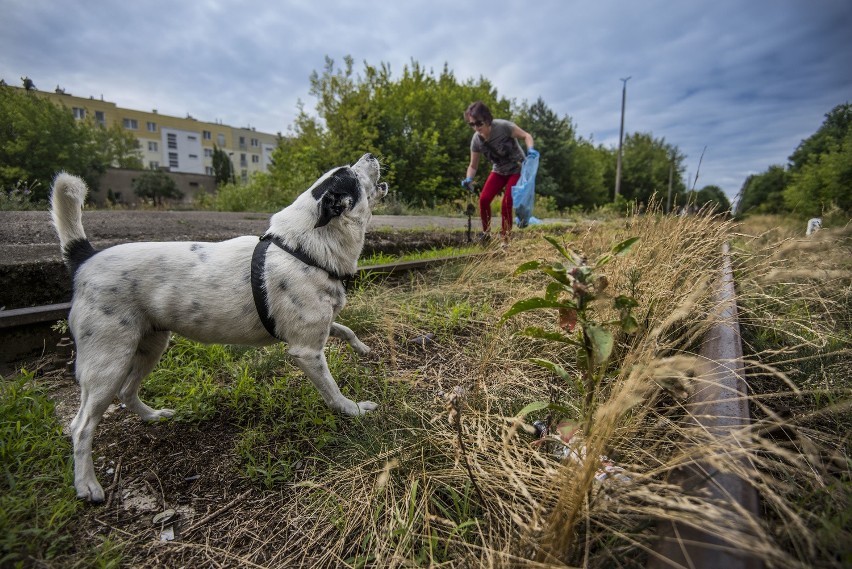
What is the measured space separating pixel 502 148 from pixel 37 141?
40247 mm

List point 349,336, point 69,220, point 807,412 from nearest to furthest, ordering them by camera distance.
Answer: point 807,412 → point 69,220 → point 349,336

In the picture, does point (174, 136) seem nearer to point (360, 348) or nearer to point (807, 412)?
point (360, 348)

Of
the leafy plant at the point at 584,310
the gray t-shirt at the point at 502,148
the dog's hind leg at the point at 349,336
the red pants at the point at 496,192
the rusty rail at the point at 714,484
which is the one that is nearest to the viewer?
the rusty rail at the point at 714,484

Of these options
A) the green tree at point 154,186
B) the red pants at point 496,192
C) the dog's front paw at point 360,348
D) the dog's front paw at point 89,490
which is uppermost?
the green tree at point 154,186

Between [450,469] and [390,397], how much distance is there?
0.84m

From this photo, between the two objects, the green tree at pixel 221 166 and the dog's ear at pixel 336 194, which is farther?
the green tree at pixel 221 166

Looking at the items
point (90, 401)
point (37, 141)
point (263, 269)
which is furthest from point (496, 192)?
point (37, 141)

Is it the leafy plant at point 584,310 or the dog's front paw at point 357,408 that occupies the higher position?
the leafy plant at point 584,310

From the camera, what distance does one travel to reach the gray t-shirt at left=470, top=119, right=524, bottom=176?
5.93 meters

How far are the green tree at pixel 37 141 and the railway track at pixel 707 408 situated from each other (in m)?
32.3

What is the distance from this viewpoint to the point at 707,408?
1320mm

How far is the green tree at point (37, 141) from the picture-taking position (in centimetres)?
2686

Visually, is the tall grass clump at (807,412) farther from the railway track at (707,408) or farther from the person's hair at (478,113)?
the person's hair at (478,113)

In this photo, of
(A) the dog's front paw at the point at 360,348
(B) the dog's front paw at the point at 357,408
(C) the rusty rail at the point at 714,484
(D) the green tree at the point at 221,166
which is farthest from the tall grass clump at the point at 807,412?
(D) the green tree at the point at 221,166
